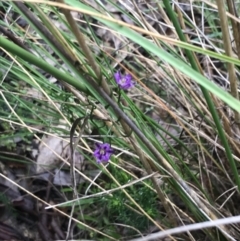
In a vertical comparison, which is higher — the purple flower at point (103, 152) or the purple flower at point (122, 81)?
the purple flower at point (122, 81)

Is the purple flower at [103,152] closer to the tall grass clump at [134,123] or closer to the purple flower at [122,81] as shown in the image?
the tall grass clump at [134,123]

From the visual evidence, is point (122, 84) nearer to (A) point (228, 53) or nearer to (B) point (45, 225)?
(A) point (228, 53)

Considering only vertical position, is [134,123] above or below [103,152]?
above

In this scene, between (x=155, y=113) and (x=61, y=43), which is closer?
(x=61, y=43)

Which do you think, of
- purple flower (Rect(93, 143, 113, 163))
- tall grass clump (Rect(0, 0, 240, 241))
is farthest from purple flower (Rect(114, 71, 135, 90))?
purple flower (Rect(93, 143, 113, 163))

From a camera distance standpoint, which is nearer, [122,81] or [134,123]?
[134,123]

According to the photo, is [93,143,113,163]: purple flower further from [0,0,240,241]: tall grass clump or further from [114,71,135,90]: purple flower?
[114,71,135,90]: purple flower

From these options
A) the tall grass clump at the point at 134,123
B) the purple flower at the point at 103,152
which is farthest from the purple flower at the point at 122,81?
the purple flower at the point at 103,152

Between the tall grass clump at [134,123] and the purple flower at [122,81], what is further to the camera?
the purple flower at [122,81]

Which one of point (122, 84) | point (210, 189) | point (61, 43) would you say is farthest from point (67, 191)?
point (61, 43)
